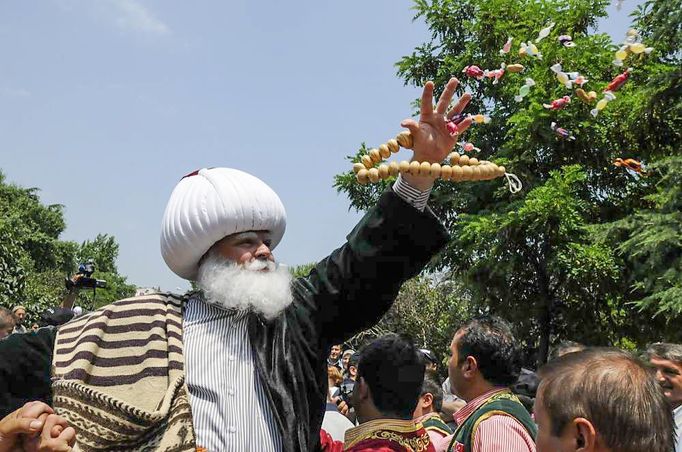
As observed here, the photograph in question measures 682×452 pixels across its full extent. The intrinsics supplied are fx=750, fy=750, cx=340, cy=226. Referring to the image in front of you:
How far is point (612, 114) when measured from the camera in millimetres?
16656

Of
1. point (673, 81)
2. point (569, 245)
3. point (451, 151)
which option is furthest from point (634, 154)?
point (451, 151)

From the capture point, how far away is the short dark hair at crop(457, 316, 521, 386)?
12.3ft

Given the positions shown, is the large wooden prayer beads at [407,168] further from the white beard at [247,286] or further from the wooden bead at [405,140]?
the white beard at [247,286]

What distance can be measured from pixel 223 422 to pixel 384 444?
41.9 inches

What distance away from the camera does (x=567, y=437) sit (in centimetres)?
193

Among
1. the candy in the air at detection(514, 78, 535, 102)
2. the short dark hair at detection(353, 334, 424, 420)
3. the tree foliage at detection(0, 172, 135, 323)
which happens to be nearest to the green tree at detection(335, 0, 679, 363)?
the candy in the air at detection(514, 78, 535, 102)

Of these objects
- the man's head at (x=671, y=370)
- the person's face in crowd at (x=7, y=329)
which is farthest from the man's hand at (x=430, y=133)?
the person's face in crowd at (x=7, y=329)

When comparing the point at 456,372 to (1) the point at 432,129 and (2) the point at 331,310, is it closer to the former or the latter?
(2) the point at 331,310

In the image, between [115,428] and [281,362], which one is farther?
[281,362]

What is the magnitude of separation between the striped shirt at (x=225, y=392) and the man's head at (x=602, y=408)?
2.92 feet

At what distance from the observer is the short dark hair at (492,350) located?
3.76 metres

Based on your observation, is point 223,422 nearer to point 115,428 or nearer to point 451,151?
point 115,428

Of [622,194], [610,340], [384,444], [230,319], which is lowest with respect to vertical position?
[384,444]

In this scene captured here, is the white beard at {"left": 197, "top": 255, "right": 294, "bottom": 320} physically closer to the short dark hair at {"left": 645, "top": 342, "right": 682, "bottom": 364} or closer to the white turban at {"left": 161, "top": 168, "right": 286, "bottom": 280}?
the white turban at {"left": 161, "top": 168, "right": 286, "bottom": 280}
